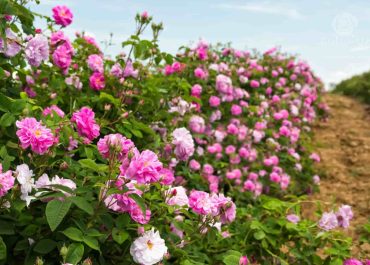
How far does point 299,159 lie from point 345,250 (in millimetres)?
2933

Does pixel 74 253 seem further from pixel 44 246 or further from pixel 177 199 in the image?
pixel 177 199

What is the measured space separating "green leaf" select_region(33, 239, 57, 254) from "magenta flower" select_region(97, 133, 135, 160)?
360 mm

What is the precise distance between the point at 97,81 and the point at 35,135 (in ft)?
4.16

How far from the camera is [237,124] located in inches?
192

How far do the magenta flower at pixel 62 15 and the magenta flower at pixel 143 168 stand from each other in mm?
1554

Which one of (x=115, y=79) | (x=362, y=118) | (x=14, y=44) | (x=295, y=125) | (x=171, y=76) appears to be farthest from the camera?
(x=362, y=118)

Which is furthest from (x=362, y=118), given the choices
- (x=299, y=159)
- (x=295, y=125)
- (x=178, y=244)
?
(x=178, y=244)

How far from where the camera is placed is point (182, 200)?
194cm

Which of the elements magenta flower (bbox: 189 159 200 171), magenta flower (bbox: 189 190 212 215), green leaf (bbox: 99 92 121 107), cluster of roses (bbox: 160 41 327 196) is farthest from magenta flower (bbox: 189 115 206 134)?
magenta flower (bbox: 189 190 212 215)

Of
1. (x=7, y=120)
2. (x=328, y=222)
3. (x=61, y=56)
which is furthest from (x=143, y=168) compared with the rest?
(x=328, y=222)

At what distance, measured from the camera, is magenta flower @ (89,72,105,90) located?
285 cm

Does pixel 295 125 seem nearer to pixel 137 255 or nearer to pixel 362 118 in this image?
pixel 362 118

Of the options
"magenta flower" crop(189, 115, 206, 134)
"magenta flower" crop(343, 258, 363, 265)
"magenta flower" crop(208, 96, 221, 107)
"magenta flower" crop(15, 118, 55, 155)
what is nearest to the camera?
"magenta flower" crop(15, 118, 55, 155)

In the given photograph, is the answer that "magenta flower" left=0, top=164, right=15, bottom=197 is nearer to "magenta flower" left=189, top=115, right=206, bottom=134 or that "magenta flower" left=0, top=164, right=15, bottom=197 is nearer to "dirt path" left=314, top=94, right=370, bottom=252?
"magenta flower" left=189, top=115, right=206, bottom=134
